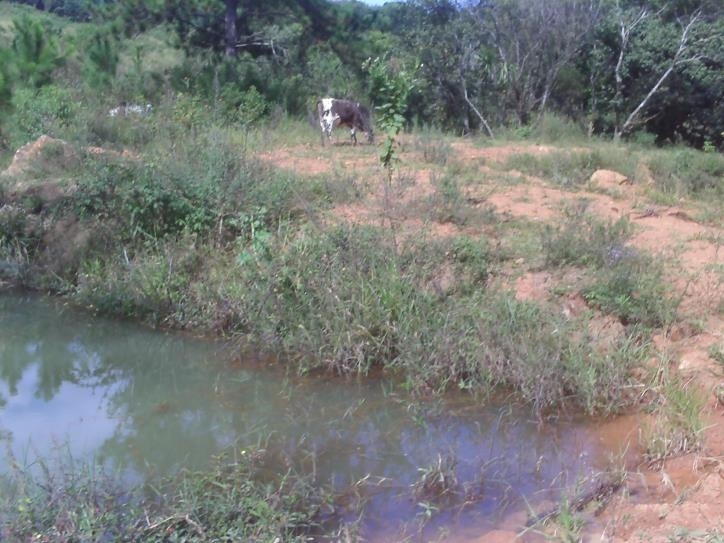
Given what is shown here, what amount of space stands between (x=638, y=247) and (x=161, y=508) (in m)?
5.48

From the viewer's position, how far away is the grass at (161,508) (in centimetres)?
441

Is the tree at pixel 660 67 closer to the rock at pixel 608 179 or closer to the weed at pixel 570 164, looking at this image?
the weed at pixel 570 164

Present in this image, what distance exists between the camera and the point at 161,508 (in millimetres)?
4770

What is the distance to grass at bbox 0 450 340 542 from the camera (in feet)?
14.5

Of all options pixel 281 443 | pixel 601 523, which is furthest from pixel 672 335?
pixel 281 443

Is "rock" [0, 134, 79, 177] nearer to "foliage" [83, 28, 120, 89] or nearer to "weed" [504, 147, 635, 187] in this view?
"foliage" [83, 28, 120, 89]

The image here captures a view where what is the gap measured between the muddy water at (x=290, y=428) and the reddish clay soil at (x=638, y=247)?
0.39 meters

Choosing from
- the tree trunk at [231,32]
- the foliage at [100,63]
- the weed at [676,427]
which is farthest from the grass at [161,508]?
the tree trunk at [231,32]

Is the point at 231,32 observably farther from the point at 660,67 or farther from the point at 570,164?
the point at 570,164

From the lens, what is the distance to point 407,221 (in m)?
9.09

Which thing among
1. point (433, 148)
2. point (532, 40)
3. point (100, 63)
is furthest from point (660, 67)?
point (100, 63)

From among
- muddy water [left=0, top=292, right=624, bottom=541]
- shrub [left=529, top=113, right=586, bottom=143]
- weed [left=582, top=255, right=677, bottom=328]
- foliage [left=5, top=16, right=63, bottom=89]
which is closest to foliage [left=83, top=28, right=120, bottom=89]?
foliage [left=5, top=16, right=63, bottom=89]

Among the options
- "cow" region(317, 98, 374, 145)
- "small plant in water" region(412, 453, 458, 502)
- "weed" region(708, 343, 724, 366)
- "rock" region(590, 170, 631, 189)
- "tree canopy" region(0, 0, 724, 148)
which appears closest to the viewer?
"small plant in water" region(412, 453, 458, 502)

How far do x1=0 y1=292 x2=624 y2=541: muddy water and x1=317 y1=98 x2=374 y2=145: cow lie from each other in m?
6.74
